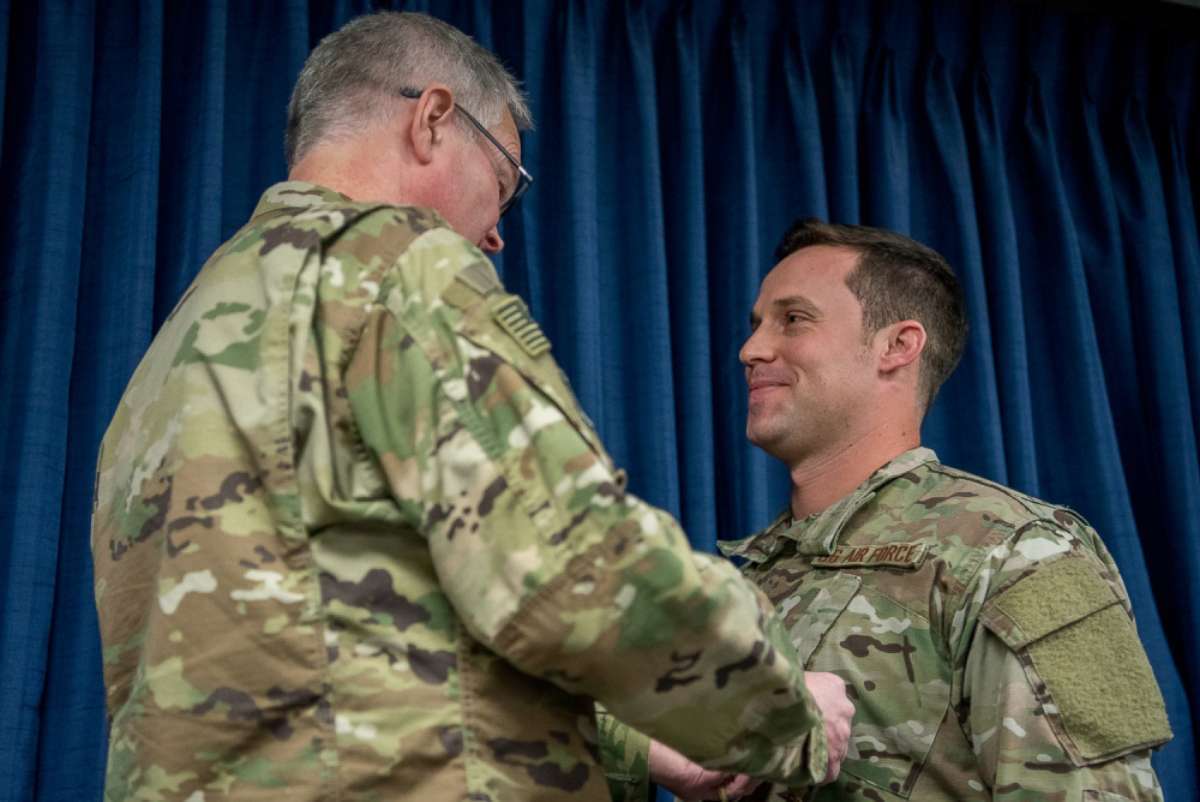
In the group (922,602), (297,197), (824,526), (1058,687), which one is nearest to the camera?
(297,197)

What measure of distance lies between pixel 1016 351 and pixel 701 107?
0.74 metres

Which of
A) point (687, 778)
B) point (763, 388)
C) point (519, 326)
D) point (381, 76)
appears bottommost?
point (687, 778)

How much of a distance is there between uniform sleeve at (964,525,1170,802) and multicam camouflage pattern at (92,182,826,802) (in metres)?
0.46

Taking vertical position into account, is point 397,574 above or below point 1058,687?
above

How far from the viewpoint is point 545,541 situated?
0.96m

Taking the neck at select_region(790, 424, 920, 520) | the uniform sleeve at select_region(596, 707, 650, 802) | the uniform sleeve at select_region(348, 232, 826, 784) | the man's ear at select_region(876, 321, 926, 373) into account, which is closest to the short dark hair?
the man's ear at select_region(876, 321, 926, 373)

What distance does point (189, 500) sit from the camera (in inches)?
41.1

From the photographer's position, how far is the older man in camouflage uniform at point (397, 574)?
Answer: 97 centimetres

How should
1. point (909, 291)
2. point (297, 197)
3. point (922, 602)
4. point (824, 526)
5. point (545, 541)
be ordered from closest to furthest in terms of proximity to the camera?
point (545, 541) < point (297, 197) < point (922, 602) < point (824, 526) < point (909, 291)

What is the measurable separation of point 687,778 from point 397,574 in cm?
40

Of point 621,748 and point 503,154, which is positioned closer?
point 621,748

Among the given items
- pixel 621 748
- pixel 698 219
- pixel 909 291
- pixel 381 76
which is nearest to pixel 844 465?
pixel 909 291

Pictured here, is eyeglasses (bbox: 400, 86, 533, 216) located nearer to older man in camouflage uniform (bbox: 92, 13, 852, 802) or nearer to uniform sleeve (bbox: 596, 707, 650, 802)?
older man in camouflage uniform (bbox: 92, 13, 852, 802)

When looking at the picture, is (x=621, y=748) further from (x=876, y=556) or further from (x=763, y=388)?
(x=763, y=388)
